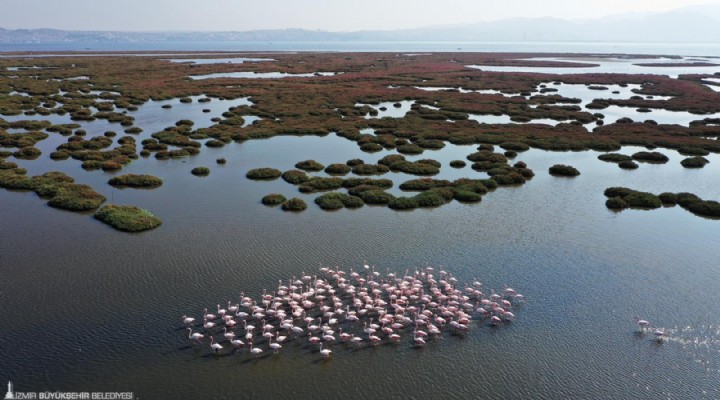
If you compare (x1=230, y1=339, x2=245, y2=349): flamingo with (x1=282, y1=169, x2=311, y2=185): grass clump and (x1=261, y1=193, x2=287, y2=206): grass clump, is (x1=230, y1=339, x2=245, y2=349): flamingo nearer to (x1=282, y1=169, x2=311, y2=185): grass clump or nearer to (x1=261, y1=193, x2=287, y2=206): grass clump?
(x1=261, y1=193, x2=287, y2=206): grass clump

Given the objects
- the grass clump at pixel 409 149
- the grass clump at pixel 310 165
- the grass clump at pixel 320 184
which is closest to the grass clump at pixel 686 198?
the grass clump at pixel 409 149

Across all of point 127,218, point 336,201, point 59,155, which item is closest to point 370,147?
point 336,201

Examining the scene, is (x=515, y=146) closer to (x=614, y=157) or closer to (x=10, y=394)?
(x=614, y=157)

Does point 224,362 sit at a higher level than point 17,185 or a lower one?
lower

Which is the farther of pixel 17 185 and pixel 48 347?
pixel 17 185

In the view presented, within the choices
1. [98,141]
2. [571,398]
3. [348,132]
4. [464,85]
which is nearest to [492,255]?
[571,398]

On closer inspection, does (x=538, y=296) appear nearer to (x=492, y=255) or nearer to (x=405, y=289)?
(x=492, y=255)
